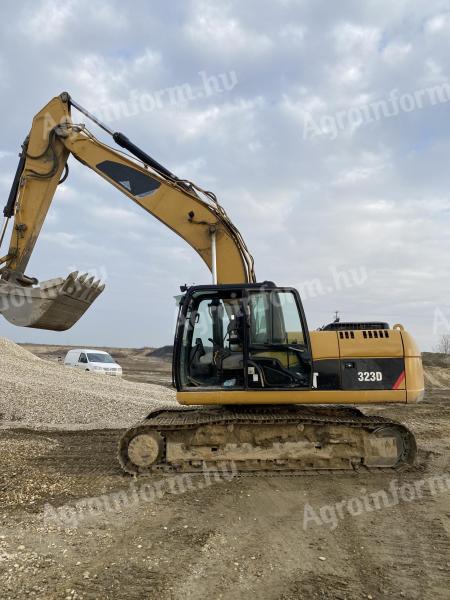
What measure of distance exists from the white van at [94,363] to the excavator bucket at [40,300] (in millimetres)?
14331

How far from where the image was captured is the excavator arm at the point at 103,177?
7.32m

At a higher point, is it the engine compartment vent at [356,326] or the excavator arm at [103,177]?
the excavator arm at [103,177]

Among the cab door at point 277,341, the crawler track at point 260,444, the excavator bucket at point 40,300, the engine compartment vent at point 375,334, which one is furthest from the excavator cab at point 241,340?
the excavator bucket at point 40,300

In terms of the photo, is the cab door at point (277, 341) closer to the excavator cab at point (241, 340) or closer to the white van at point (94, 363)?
the excavator cab at point (241, 340)

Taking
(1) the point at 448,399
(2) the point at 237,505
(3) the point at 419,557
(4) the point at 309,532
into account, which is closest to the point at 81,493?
(2) the point at 237,505

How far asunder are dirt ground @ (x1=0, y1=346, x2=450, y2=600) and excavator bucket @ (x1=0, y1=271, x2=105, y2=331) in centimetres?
201

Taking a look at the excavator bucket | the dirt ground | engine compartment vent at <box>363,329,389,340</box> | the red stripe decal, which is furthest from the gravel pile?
the red stripe decal

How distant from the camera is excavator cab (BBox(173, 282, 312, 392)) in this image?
6309mm

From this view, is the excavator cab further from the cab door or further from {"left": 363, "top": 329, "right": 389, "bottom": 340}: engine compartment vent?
{"left": 363, "top": 329, "right": 389, "bottom": 340}: engine compartment vent

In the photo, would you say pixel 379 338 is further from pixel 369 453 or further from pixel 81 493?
pixel 81 493

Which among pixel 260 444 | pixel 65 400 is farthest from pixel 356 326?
pixel 65 400

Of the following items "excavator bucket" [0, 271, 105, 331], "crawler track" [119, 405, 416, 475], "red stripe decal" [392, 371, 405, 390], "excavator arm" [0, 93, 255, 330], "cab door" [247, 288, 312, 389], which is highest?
"excavator arm" [0, 93, 255, 330]

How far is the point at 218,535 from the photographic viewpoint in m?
4.47

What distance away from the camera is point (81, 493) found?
552 centimetres
